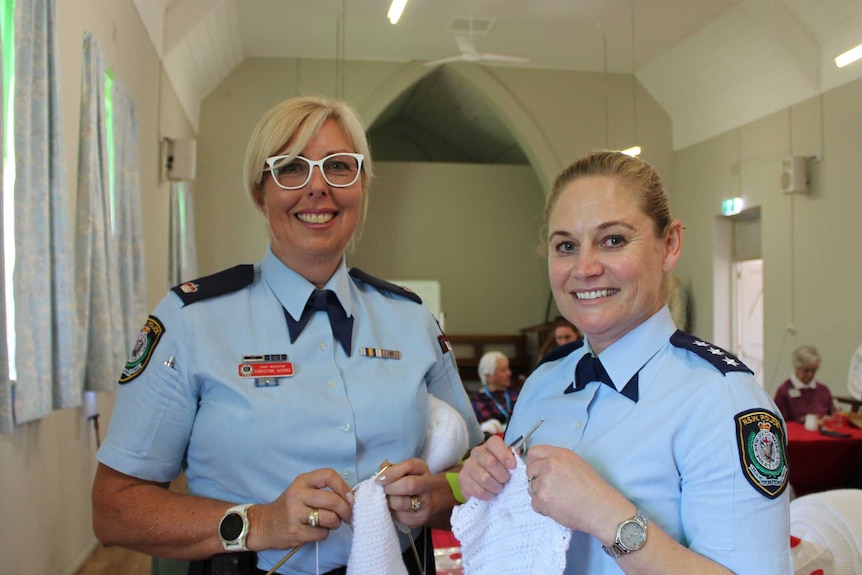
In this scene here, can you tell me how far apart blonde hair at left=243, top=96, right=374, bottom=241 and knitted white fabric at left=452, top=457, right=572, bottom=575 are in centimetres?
71

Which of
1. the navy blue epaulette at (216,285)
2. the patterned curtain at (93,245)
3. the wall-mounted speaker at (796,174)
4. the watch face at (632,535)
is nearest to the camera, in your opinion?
the watch face at (632,535)

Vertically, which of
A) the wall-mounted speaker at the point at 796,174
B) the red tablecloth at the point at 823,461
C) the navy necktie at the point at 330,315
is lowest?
the red tablecloth at the point at 823,461

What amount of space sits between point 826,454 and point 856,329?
121 inches

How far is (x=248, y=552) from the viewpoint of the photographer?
4.15 ft

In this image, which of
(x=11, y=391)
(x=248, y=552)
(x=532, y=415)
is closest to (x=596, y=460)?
(x=532, y=415)

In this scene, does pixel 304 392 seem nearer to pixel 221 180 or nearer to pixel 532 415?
pixel 532 415

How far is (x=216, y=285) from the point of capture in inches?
55.6

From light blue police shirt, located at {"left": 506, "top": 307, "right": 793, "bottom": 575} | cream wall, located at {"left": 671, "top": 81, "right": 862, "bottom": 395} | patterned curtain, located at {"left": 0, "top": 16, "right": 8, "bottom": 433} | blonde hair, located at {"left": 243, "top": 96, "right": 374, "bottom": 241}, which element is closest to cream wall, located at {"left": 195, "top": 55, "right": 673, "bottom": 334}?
cream wall, located at {"left": 671, "top": 81, "right": 862, "bottom": 395}

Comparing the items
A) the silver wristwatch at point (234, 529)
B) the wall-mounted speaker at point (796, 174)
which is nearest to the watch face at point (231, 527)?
the silver wristwatch at point (234, 529)

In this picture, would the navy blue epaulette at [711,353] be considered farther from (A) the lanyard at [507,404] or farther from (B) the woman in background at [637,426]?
(A) the lanyard at [507,404]

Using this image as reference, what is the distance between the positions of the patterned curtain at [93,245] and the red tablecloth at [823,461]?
4172mm

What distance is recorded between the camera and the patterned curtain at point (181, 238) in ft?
24.4

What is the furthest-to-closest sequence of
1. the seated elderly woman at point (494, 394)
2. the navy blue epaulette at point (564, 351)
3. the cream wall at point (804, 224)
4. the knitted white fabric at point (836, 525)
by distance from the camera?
the cream wall at point (804, 224) < the seated elderly woman at point (494, 394) < the knitted white fabric at point (836, 525) < the navy blue epaulette at point (564, 351)

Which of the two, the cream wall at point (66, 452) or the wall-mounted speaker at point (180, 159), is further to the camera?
the wall-mounted speaker at point (180, 159)
